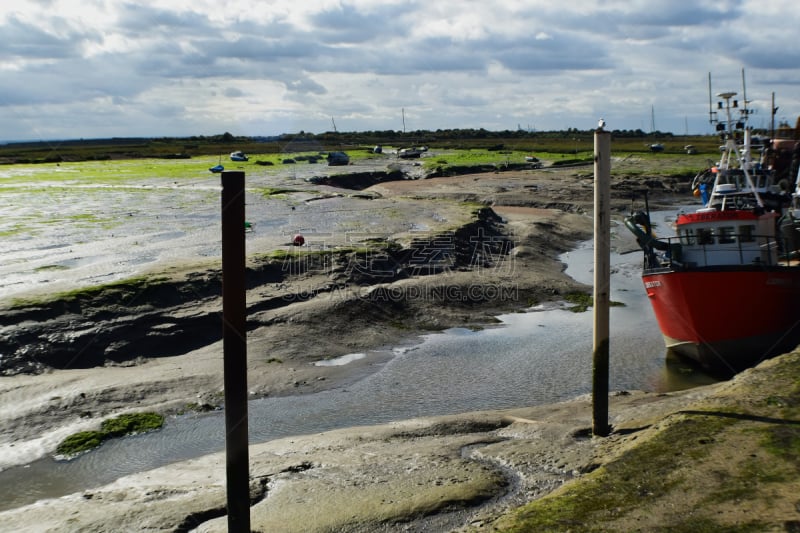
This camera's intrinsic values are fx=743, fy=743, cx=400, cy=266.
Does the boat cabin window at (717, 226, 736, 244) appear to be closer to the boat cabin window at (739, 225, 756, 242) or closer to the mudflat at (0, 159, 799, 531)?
the boat cabin window at (739, 225, 756, 242)

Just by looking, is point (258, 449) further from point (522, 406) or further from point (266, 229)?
point (266, 229)

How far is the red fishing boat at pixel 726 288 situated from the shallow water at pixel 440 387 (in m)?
1.06

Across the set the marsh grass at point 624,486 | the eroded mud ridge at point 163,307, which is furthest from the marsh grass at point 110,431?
the marsh grass at point 624,486

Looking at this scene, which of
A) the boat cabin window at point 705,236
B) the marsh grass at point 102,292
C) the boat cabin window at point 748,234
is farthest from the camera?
the boat cabin window at point 705,236

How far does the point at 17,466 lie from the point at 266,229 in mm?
20854

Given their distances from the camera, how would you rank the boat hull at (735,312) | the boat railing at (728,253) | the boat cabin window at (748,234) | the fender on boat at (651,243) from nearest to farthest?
the boat hull at (735,312) → the boat railing at (728,253) → the boat cabin window at (748,234) → the fender on boat at (651,243)

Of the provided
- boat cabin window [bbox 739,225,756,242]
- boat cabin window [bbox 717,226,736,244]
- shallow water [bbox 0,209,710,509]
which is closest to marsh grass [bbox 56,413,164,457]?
shallow water [bbox 0,209,710,509]

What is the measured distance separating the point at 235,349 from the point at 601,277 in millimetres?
5943

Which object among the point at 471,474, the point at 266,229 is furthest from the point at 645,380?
the point at 266,229

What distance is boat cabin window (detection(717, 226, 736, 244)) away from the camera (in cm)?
1898

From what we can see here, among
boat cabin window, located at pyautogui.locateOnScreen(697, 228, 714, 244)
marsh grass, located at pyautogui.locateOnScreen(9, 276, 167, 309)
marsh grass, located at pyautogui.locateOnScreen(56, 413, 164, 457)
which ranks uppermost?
boat cabin window, located at pyautogui.locateOnScreen(697, 228, 714, 244)

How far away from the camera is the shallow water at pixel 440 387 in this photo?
1230 cm

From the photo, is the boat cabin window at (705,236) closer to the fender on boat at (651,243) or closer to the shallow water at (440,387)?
the fender on boat at (651,243)

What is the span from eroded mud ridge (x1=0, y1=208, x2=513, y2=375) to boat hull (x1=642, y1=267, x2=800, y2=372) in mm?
7292
